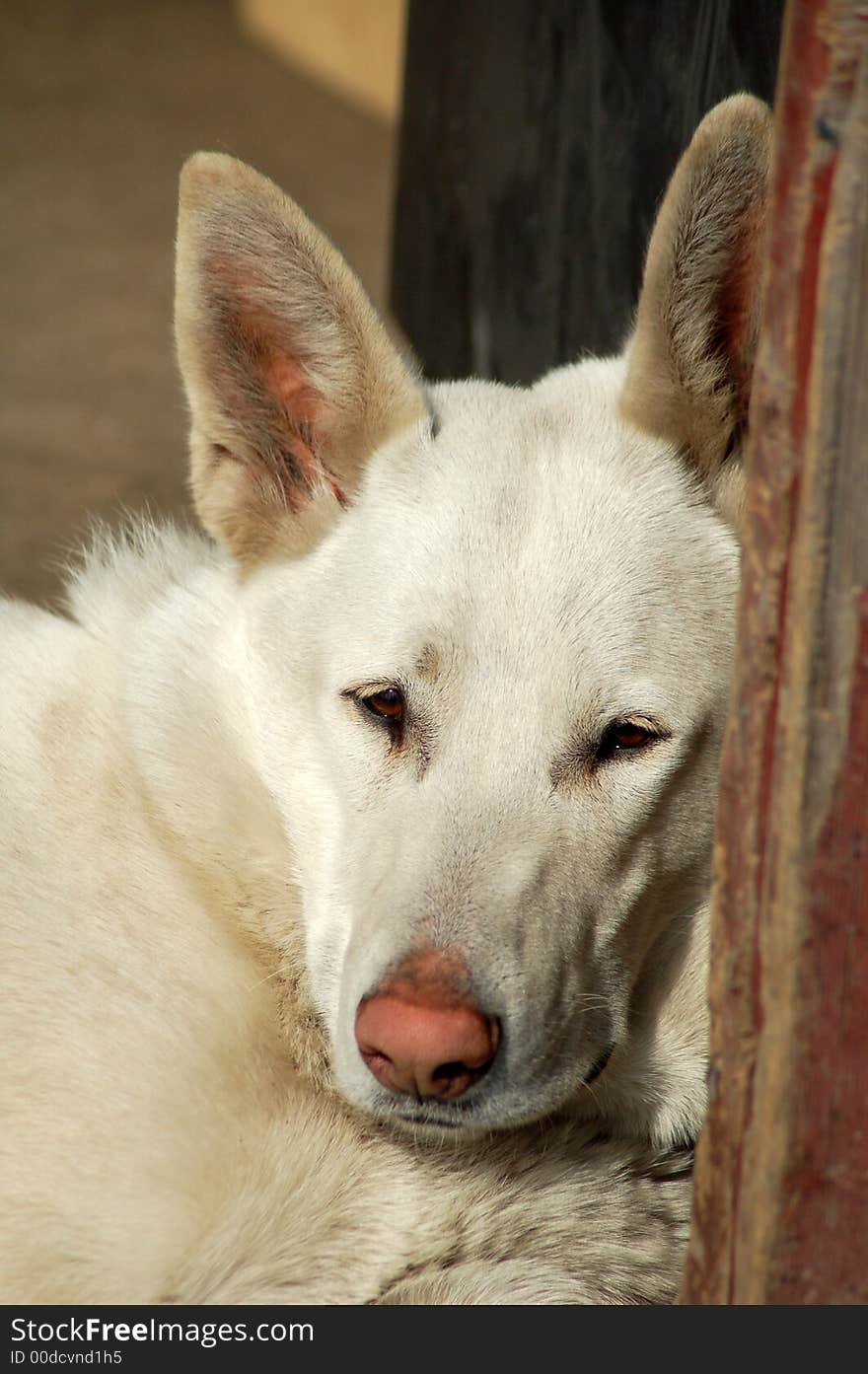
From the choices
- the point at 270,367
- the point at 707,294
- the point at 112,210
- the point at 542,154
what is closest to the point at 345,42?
the point at 112,210

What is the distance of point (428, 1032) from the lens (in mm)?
1967

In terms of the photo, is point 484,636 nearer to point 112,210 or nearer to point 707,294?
point 707,294

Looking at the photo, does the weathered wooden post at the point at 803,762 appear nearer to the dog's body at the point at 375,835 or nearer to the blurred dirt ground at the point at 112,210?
the dog's body at the point at 375,835

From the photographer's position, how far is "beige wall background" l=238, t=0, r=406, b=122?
12.4 meters

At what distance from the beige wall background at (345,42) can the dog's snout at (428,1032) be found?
443 inches

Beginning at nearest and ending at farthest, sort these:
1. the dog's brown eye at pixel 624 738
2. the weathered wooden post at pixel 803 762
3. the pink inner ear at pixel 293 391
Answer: the weathered wooden post at pixel 803 762, the dog's brown eye at pixel 624 738, the pink inner ear at pixel 293 391

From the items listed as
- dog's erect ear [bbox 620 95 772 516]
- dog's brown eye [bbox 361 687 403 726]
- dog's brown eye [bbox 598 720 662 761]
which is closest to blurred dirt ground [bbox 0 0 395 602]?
dog's erect ear [bbox 620 95 772 516]

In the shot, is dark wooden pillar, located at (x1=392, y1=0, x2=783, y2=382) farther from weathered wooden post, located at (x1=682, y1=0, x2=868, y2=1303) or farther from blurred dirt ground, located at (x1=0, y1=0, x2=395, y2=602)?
weathered wooden post, located at (x1=682, y1=0, x2=868, y2=1303)

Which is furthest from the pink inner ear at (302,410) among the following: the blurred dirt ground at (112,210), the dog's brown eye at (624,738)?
the dog's brown eye at (624,738)

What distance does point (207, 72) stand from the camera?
13.2 m

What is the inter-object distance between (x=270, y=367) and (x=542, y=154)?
2.76m

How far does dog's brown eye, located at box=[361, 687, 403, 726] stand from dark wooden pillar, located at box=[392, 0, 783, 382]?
1.61 meters

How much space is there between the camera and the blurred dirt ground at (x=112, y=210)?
648cm
